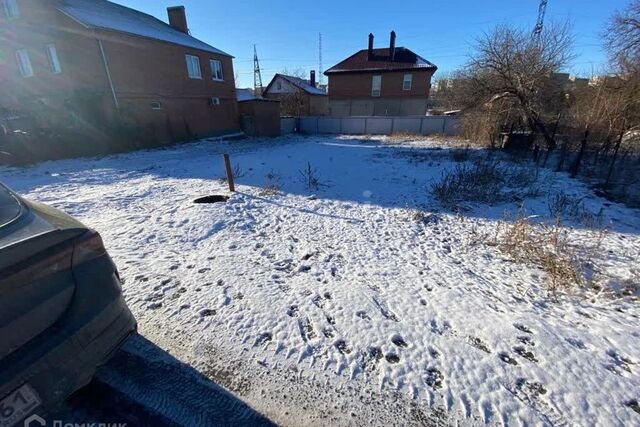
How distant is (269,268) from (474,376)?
2.49 metres

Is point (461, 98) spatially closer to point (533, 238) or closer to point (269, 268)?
point (533, 238)

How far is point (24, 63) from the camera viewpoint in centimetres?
1602

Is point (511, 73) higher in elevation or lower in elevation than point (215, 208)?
higher

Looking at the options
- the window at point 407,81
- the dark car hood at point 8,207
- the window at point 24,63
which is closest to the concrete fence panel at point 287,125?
the window at point 407,81

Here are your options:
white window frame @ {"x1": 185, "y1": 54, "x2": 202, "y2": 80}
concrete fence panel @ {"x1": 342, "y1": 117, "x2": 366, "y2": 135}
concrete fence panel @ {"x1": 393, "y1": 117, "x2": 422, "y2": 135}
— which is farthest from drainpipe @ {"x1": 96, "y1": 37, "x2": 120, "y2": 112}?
concrete fence panel @ {"x1": 393, "y1": 117, "x2": 422, "y2": 135}

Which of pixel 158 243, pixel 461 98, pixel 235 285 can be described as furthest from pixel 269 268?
pixel 461 98

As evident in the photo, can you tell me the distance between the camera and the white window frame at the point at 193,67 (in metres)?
19.0

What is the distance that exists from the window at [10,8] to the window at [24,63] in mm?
1691

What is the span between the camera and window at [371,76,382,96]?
29.7m

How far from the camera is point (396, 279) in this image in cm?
350

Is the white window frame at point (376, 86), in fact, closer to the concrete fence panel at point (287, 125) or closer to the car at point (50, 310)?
the concrete fence panel at point (287, 125)

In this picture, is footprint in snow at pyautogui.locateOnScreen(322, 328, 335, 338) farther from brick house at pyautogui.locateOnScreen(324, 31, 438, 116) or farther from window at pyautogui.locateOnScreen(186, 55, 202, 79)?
brick house at pyautogui.locateOnScreen(324, 31, 438, 116)

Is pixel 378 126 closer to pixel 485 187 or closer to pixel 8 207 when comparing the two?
pixel 485 187

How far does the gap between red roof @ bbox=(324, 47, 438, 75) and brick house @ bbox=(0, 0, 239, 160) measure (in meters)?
16.9
